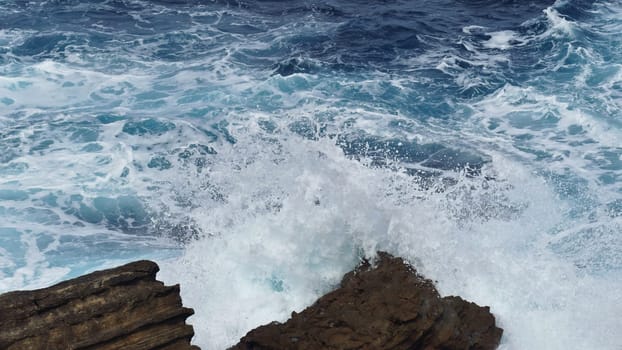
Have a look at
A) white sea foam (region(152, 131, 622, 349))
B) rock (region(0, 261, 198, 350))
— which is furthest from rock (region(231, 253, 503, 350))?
rock (region(0, 261, 198, 350))

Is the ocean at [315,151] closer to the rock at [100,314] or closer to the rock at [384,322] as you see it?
the rock at [384,322]

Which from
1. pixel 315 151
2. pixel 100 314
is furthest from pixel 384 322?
pixel 315 151

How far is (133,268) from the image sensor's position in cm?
664

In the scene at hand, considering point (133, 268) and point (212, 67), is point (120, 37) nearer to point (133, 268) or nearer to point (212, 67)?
point (212, 67)

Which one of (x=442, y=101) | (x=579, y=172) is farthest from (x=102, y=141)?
(x=579, y=172)

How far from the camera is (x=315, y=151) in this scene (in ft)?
33.4

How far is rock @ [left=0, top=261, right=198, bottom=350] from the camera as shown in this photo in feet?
20.1

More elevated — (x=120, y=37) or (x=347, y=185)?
Answer: (x=347, y=185)

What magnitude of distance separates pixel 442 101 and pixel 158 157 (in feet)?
18.9

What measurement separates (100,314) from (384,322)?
2622mm

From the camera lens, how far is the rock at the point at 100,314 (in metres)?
6.14

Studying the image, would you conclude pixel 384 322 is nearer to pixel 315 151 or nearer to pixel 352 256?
pixel 352 256

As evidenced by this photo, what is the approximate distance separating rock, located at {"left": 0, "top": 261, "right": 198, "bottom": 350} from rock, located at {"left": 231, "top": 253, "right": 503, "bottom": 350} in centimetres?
94

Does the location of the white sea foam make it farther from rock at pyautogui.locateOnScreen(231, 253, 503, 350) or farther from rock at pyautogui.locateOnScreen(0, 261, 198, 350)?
rock at pyautogui.locateOnScreen(0, 261, 198, 350)
